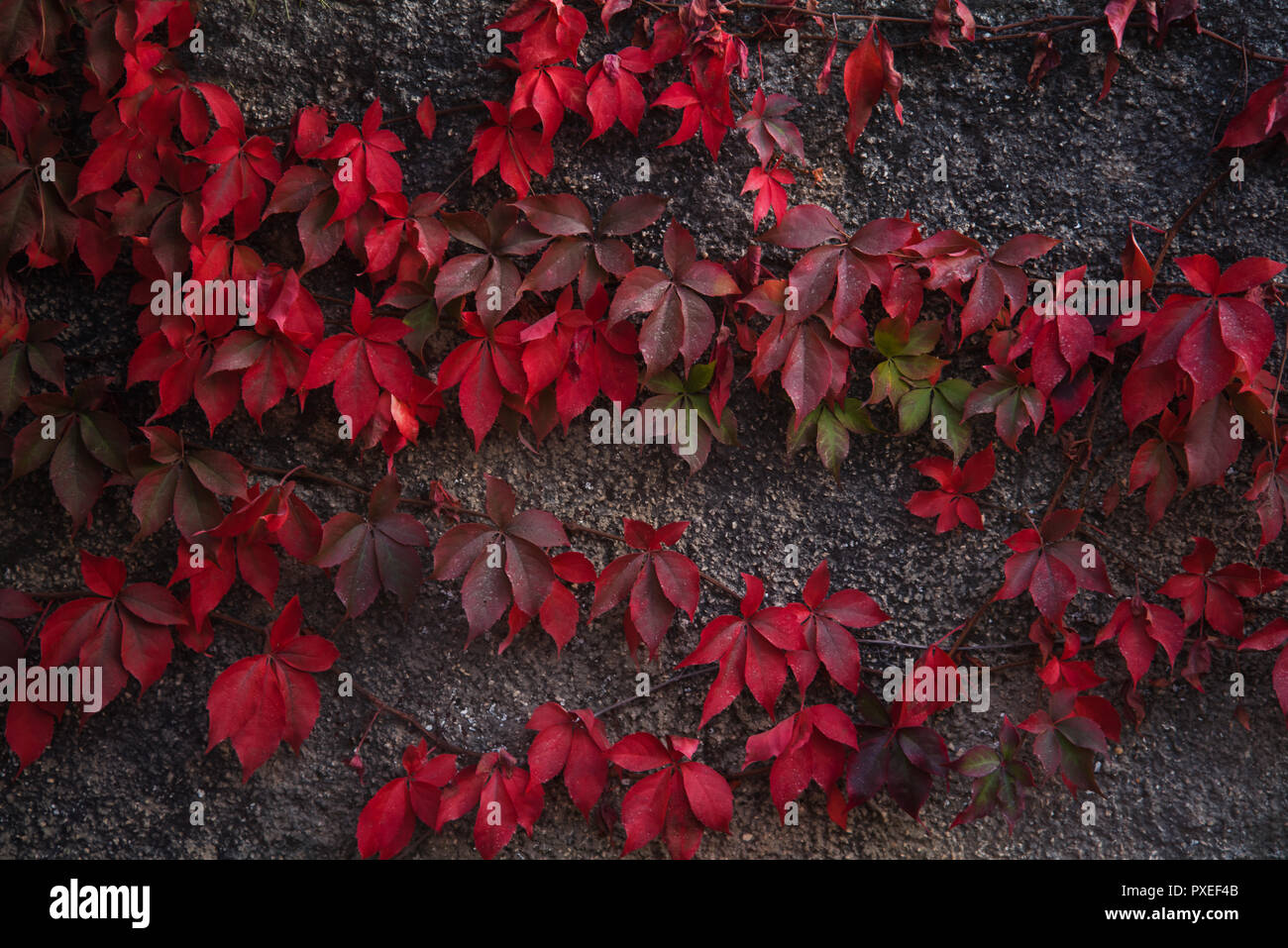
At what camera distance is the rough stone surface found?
1.47 meters

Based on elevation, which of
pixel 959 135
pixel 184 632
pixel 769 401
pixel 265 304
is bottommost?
pixel 184 632

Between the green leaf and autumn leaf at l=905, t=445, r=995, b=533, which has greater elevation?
the green leaf

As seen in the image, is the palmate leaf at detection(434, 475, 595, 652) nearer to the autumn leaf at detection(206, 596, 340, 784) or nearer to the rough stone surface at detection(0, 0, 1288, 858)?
the rough stone surface at detection(0, 0, 1288, 858)

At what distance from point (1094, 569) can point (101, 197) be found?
186 cm

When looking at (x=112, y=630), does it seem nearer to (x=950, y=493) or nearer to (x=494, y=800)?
(x=494, y=800)

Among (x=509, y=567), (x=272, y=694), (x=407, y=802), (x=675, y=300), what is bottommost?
(x=407, y=802)

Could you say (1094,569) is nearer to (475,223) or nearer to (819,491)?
(819,491)

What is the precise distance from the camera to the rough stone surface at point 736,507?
4.83 ft

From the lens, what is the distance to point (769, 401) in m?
1.50

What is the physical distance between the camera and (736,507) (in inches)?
59.0

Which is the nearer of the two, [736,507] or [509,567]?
[509,567]

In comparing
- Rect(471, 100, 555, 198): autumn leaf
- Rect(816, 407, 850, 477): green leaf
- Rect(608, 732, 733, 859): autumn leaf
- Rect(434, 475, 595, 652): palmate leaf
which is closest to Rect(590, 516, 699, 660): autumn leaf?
Rect(434, 475, 595, 652): palmate leaf

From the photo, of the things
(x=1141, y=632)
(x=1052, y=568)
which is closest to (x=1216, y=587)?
Result: (x=1141, y=632)

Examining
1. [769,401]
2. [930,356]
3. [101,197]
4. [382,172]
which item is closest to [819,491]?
[769,401]
